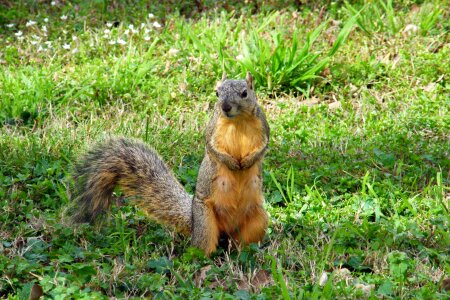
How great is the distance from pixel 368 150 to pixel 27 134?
6.93ft

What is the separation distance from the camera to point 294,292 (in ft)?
10.7

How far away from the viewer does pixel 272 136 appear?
5.37 m

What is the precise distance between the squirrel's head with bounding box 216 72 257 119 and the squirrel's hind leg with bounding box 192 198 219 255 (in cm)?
45

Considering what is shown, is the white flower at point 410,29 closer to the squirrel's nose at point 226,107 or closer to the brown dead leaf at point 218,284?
the squirrel's nose at point 226,107

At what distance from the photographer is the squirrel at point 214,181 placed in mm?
3844

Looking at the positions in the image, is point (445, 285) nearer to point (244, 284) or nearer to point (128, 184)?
point (244, 284)

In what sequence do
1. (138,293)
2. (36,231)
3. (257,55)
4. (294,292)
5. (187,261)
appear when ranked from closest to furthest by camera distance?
(294,292), (138,293), (187,261), (36,231), (257,55)

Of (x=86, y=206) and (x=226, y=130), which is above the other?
(x=226, y=130)

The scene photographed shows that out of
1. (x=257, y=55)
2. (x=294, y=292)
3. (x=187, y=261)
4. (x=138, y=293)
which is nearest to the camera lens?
(x=294, y=292)

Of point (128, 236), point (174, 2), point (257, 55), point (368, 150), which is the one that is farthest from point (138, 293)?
point (174, 2)

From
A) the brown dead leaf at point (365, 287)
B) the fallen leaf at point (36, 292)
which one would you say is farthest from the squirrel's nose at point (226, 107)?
the fallen leaf at point (36, 292)

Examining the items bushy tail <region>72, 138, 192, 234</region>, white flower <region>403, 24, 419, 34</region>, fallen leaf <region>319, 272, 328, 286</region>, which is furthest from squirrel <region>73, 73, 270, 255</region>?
white flower <region>403, 24, 419, 34</region>

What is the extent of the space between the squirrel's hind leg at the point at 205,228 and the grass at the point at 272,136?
0.25 ft

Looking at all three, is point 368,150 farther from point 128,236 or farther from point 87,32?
point 87,32
